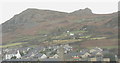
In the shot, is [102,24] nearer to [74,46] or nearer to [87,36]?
[87,36]

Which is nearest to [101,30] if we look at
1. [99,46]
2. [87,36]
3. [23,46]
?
[87,36]

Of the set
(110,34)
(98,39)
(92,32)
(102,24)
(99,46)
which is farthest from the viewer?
(102,24)

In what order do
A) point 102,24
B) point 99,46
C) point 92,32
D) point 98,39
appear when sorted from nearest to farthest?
point 99,46 < point 98,39 < point 92,32 < point 102,24

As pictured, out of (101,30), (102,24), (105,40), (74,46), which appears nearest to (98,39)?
(105,40)

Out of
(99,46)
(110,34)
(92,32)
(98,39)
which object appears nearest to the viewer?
(99,46)

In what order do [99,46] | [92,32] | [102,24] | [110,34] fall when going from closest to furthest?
[99,46] < [110,34] < [92,32] < [102,24]

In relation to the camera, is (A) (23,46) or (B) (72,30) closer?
(A) (23,46)

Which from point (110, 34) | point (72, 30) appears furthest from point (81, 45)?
point (72, 30)

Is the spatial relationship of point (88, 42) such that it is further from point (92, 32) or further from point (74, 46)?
point (92, 32)

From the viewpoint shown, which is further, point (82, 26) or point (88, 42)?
point (82, 26)
